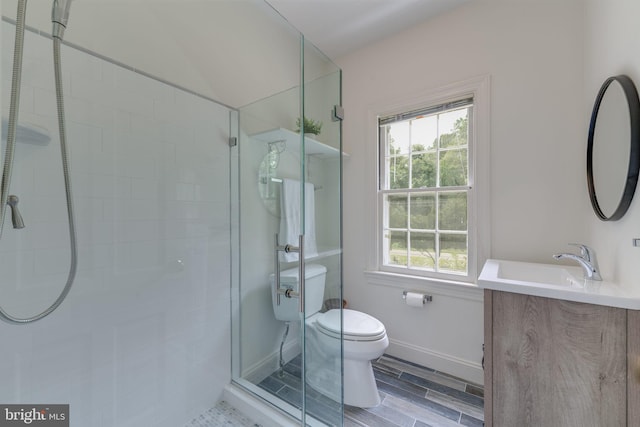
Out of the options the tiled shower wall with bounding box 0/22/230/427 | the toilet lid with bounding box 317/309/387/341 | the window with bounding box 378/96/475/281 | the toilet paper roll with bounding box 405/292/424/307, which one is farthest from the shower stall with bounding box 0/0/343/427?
the window with bounding box 378/96/475/281

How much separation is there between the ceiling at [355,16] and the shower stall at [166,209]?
290 mm

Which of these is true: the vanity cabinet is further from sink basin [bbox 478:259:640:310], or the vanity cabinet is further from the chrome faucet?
the chrome faucet

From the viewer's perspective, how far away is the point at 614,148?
3.82ft

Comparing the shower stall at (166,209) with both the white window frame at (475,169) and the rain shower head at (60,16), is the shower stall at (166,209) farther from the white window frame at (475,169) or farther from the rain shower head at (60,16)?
the white window frame at (475,169)

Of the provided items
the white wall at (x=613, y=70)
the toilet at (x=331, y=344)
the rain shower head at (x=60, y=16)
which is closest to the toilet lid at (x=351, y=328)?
the toilet at (x=331, y=344)

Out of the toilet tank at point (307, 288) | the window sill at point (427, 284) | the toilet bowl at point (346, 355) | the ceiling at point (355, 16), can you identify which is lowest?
the toilet bowl at point (346, 355)

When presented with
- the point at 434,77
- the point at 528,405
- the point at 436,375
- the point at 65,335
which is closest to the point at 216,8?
the point at 434,77

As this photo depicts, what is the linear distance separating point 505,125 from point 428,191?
651mm

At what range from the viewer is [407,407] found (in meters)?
1.59

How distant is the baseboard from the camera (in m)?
1.80

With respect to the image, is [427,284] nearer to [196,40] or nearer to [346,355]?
[346,355]

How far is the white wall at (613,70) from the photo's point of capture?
39.8 inches

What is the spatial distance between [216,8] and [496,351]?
2.44 meters

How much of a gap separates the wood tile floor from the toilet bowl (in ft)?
0.20
